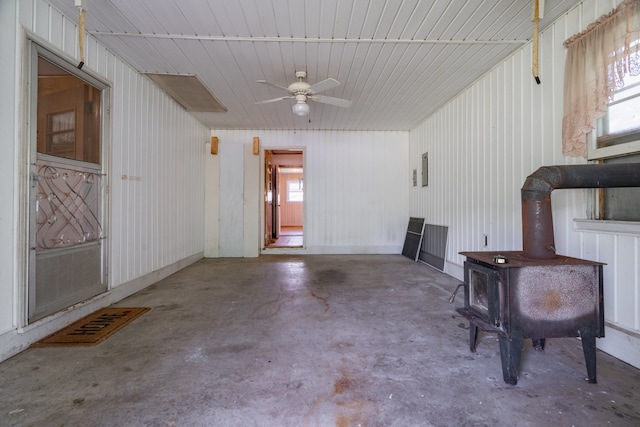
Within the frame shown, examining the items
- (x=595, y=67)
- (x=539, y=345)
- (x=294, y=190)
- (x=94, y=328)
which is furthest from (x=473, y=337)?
(x=294, y=190)

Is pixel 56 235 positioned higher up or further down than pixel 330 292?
higher up

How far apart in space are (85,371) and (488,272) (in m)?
2.83

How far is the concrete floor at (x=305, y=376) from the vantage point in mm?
1503

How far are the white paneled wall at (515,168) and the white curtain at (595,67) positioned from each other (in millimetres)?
164

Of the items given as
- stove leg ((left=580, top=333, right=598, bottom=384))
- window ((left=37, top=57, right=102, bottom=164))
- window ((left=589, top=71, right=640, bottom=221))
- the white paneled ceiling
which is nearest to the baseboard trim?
window ((left=37, top=57, right=102, bottom=164))

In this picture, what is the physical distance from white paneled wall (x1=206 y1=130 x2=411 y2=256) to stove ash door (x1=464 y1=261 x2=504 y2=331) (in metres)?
4.63

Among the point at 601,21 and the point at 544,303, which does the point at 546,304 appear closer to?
the point at 544,303

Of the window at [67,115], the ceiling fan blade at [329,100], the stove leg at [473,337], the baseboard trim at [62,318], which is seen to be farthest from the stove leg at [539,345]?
the window at [67,115]

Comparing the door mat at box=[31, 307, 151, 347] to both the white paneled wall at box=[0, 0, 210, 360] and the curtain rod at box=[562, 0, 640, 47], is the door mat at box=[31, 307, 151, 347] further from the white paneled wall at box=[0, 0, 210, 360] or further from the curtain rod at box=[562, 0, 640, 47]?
the curtain rod at box=[562, 0, 640, 47]

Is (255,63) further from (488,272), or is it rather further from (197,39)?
(488,272)

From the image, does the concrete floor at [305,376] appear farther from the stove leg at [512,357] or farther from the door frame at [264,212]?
the door frame at [264,212]

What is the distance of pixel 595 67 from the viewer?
2.17 meters

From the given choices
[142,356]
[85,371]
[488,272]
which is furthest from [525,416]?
[85,371]

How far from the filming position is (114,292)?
3281 millimetres
